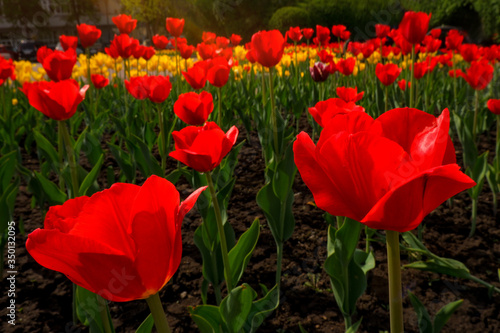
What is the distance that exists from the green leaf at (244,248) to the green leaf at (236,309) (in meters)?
0.24

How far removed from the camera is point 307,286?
1702mm

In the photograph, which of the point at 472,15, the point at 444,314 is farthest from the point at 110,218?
the point at 472,15

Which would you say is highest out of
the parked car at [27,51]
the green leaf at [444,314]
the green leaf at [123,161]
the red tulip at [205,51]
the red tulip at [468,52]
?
the red tulip at [205,51]

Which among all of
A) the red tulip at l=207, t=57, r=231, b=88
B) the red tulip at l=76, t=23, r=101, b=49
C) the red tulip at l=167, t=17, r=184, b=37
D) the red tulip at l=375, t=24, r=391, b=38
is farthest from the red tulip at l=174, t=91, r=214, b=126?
the red tulip at l=375, t=24, r=391, b=38

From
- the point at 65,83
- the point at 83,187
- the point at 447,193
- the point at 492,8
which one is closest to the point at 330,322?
the point at 83,187

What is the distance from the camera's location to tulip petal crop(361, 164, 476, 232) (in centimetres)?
46

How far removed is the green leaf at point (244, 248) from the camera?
1.17 m

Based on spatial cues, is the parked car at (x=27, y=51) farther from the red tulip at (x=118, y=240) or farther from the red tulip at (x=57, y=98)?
the red tulip at (x=118, y=240)

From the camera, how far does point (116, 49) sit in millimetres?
3203

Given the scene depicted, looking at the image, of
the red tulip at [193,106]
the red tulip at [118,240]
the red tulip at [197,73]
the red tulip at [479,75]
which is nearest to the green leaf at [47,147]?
the red tulip at [197,73]

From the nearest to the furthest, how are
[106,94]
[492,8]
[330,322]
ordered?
[330,322] → [106,94] → [492,8]

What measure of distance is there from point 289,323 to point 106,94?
3777mm

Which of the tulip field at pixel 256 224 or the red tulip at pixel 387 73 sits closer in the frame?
the tulip field at pixel 256 224

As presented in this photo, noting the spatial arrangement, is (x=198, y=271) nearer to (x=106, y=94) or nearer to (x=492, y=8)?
(x=106, y=94)
